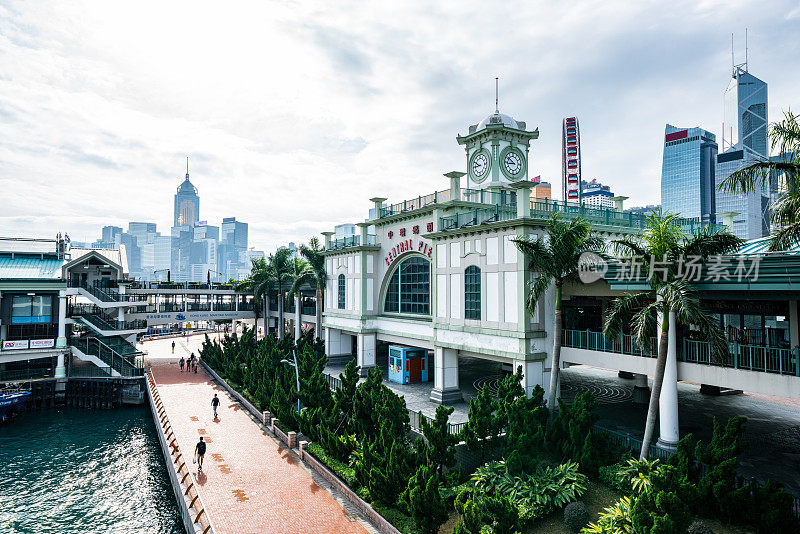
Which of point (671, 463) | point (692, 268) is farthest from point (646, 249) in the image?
point (671, 463)

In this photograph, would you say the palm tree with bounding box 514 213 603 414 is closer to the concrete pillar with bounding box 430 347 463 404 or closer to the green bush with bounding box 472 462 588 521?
the green bush with bounding box 472 462 588 521

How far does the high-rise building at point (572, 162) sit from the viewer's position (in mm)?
44219

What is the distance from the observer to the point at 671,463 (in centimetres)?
1739

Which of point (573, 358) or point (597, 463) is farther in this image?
point (573, 358)

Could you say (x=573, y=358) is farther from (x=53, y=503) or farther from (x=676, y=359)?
(x=53, y=503)

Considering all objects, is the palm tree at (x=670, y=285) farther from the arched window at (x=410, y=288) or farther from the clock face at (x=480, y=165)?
the clock face at (x=480, y=165)

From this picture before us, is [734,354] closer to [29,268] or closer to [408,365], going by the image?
[408,365]

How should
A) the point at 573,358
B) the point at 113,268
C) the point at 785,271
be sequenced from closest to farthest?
the point at 785,271 → the point at 573,358 → the point at 113,268

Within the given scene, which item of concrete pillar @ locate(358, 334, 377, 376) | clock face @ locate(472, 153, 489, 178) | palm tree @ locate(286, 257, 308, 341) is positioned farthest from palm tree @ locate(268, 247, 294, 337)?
clock face @ locate(472, 153, 489, 178)

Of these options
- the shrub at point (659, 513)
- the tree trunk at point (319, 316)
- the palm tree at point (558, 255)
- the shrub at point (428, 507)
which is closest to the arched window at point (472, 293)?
the palm tree at point (558, 255)

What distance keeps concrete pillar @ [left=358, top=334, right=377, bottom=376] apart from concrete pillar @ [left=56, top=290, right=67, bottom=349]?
87.0 feet

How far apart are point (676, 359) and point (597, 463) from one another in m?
5.78

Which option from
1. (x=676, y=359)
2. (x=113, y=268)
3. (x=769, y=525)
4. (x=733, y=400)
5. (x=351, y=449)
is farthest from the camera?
(x=113, y=268)

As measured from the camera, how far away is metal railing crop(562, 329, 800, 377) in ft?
59.5
